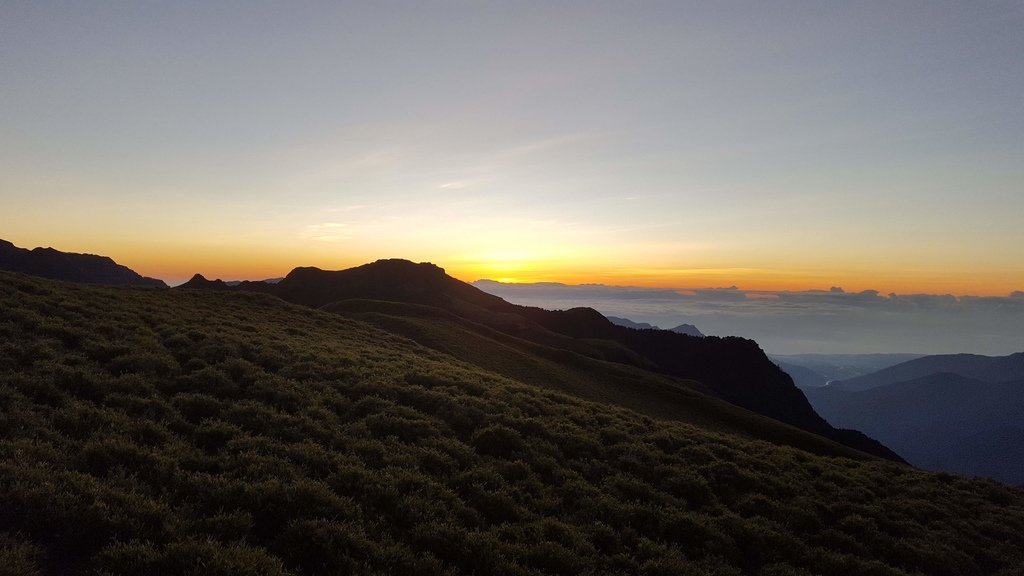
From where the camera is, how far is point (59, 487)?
9367mm

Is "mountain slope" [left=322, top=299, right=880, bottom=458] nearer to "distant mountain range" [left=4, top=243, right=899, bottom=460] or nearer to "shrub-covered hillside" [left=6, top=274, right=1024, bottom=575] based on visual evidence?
"distant mountain range" [left=4, top=243, right=899, bottom=460]

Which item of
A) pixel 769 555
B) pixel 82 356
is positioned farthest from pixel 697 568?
pixel 82 356

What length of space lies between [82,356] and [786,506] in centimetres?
2499

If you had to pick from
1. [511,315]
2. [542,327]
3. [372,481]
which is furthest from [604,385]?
[542,327]

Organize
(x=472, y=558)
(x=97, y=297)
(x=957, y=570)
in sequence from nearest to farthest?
(x=472, y=558)
(x=957, y=570)
(x=97, y=297)

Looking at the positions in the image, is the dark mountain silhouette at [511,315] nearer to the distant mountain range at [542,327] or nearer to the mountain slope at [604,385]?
the distant mountain range at [542,327]

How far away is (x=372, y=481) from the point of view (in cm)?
1222

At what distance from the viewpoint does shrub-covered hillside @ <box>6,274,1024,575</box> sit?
30.3 feet

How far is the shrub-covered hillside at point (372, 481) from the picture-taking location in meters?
9.25

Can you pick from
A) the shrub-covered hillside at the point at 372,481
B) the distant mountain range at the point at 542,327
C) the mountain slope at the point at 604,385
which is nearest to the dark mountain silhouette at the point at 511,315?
the distant mountain range at the point at 542,327

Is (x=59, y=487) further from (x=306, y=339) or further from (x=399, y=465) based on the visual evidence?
(x=306, y=339)

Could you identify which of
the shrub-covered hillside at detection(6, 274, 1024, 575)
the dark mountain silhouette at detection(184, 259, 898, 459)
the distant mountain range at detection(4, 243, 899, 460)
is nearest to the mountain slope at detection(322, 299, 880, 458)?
the distant mountain range at detection(4, 243, 899, 460)

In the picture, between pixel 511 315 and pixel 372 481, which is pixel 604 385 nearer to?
pixel 372 481

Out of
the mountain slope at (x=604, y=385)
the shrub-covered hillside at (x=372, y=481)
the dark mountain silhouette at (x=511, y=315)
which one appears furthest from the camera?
the dark mountain silhouette at (x=511, y=315)
